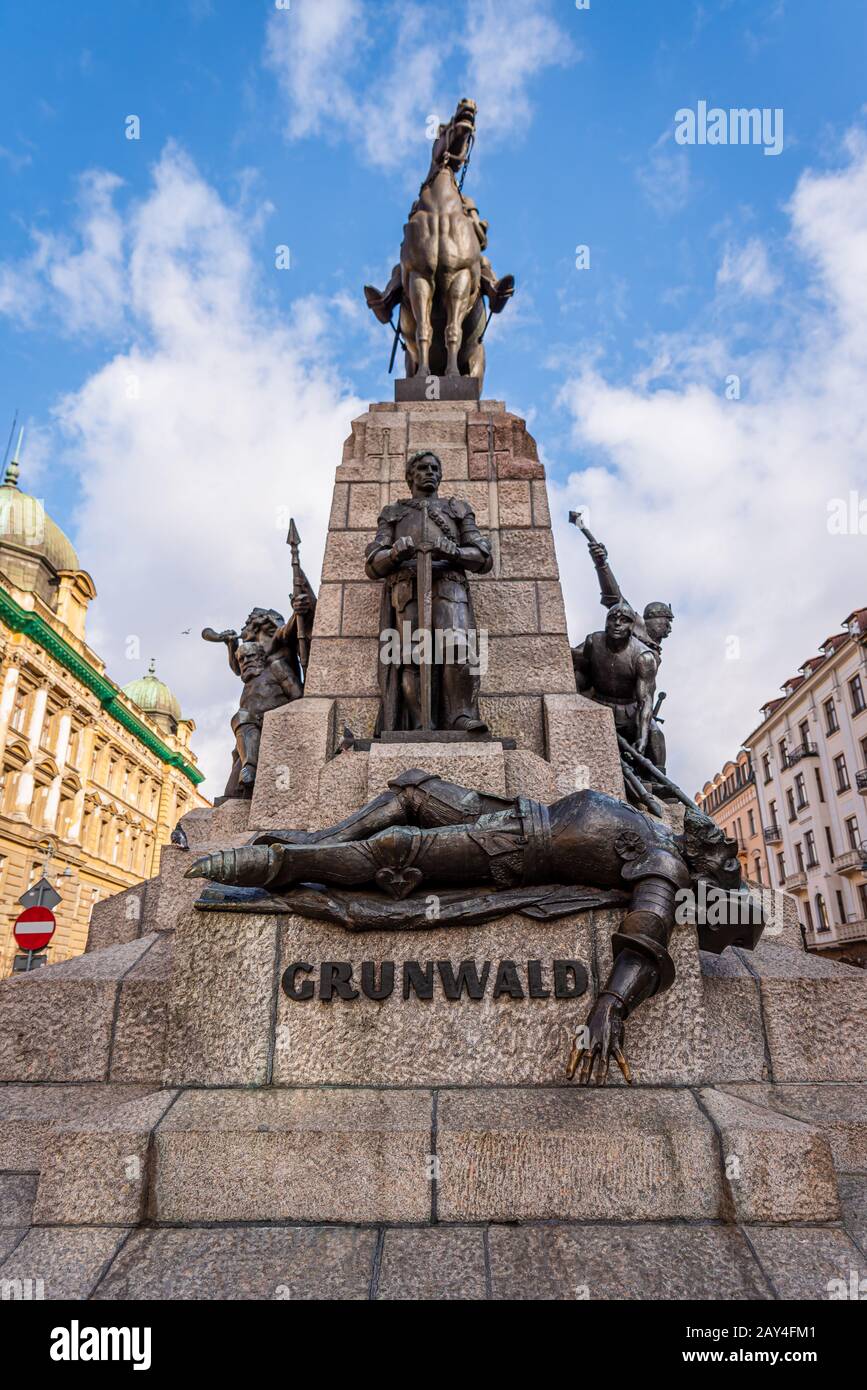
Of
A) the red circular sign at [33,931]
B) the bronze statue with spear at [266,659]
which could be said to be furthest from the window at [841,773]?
the bronze statue with spear at [266,659]

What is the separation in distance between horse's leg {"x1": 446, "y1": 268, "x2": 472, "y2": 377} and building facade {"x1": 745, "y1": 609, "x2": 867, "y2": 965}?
35.7m

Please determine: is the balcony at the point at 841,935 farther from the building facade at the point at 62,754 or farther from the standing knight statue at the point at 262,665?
the standing knight statue at the point at 262,665

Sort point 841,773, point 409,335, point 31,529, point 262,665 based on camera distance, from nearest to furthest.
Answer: point 262,665 < point 409,335 < point 841,773 < point 31,529

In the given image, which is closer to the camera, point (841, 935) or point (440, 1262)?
point (440, 1262)

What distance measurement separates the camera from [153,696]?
236 ft

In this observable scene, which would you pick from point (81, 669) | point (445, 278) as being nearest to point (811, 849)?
point (81, 669)

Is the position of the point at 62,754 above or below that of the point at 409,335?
above

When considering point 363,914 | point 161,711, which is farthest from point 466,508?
point 161,711

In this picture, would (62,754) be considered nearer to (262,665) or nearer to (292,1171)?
(262,665)

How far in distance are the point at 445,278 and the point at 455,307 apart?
1.19ft

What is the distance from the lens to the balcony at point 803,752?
45.7 meters
